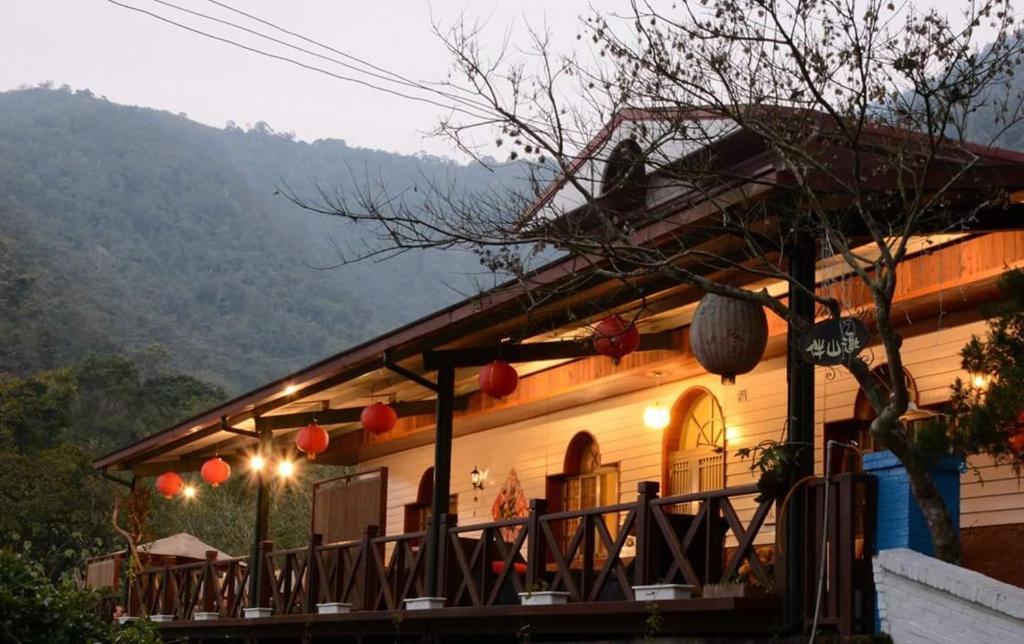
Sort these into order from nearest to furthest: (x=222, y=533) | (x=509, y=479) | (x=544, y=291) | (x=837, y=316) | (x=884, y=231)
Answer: (x=837, y=316) → (x=884, y=231) → (x=544, y=291) → (x=509, y=479) → (x=222, y=533)

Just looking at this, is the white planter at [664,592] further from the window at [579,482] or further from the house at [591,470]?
the window at [579,482]

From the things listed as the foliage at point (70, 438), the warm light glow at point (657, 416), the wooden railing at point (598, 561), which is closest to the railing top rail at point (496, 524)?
the wooden railing at point (598, 561)

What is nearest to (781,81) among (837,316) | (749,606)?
(837,316)

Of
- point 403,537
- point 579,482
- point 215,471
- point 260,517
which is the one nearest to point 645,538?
point 403,537

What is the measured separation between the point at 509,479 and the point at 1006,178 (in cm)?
906

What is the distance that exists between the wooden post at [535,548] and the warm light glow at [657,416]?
3246 mm

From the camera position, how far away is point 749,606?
9.53 meters

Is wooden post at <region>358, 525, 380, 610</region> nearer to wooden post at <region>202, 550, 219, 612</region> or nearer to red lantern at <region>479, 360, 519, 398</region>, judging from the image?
red lantern at <region>479, 360, 519, 398</region>

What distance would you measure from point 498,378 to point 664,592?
353cm

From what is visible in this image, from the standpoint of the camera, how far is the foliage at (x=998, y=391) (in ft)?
27.5

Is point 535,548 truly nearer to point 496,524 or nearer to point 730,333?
point 496,524

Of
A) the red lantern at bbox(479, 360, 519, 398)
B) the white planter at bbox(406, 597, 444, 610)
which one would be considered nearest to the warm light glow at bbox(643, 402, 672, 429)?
the red lantern at bbox(479, 360, 519, 398)

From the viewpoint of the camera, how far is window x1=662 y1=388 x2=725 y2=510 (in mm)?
14617

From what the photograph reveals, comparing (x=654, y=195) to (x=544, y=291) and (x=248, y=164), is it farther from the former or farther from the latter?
(x=248, y=164)
